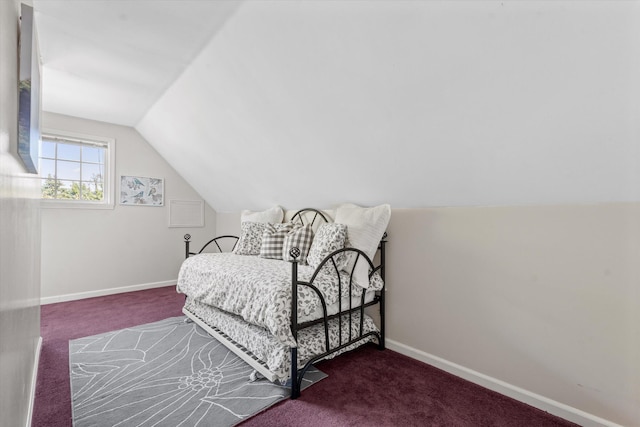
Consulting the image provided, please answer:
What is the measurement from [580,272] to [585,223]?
25 cm

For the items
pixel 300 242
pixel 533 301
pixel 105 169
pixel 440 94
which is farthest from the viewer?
pixel 105 169

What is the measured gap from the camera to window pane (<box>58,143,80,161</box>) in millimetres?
3635

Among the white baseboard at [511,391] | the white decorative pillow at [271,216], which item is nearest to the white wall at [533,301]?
the white baseboard at [511,391]

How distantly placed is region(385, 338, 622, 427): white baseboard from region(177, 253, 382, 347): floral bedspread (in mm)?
565

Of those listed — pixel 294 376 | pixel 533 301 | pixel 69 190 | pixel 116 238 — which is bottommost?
pixel 294 376

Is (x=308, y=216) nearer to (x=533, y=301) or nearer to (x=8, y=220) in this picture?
(x=533, y=301)

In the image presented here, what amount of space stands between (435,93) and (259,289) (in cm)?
154

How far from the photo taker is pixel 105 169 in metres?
3.91

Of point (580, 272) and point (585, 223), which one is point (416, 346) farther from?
point (585, 223)

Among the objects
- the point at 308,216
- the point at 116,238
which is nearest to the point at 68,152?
the point at 116,238

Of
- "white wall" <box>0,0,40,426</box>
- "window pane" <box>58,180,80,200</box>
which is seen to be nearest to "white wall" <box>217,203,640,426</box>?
"white wall" <box>0,0,40,426</box>

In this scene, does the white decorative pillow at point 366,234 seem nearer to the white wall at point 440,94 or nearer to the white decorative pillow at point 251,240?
the white wall at point 440,94

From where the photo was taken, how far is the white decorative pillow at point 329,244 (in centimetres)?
215

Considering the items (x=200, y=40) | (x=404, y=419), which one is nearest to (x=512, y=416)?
(x=404, y=419)
